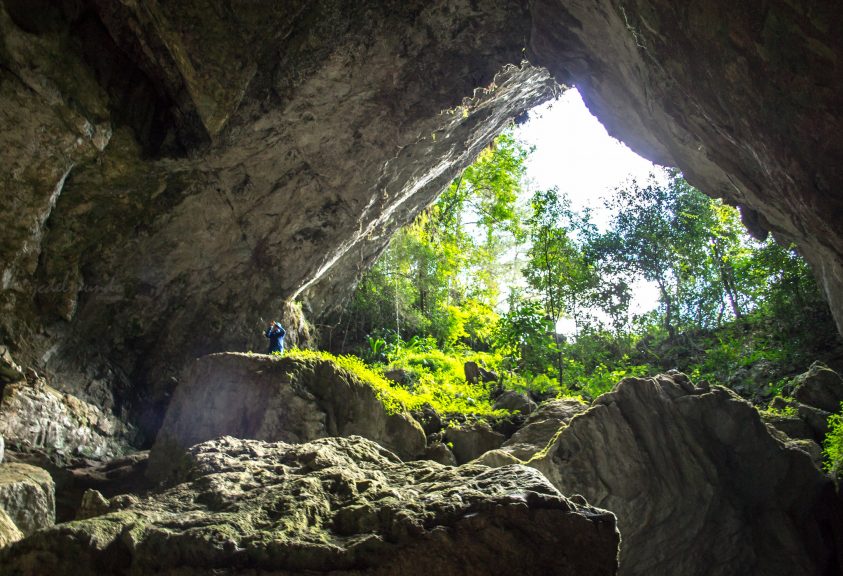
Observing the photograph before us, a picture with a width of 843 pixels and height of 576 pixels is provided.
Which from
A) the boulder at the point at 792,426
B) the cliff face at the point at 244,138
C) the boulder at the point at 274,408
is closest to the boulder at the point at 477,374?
the cliff face at the point at 244,138

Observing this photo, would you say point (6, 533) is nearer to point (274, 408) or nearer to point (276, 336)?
point (274, 408)

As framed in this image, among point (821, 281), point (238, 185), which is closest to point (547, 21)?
point (821, 281)

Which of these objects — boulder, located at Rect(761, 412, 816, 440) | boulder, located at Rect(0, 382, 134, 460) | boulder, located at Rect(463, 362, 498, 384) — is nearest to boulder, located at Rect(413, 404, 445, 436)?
boulder, located at Rect(463, 362, 498, 384)

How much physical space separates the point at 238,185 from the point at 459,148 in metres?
4.93

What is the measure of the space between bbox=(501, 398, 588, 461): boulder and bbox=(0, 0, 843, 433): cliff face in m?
3.66

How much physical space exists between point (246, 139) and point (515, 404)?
6.64 m

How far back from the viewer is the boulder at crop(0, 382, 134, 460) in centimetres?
1002

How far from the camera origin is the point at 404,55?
11.0 m

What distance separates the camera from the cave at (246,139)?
322 inches

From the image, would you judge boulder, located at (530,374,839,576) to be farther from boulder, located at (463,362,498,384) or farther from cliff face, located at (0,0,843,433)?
boulder, located at (463,362,498,384)

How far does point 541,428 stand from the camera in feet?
30.1

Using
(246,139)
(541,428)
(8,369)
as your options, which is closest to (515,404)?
(541,428)

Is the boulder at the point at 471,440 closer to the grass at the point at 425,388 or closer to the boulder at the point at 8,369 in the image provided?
the grass at the point at 425,388

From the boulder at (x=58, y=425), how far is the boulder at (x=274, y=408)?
284 cm
